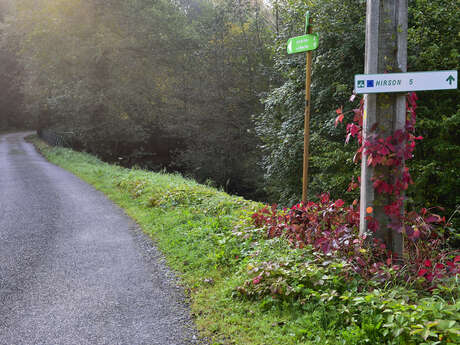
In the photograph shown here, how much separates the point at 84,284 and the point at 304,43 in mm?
3876

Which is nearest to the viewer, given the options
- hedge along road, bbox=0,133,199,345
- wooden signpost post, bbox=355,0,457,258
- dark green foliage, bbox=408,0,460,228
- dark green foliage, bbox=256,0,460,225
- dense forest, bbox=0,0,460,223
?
hedge along road, bbox=0,133,199,345

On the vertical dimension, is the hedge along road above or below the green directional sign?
below

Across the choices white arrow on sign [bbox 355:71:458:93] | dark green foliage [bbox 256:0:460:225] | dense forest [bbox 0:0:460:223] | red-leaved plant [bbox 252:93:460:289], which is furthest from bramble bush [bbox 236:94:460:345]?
dense forest [bbox 0:0:460:223]

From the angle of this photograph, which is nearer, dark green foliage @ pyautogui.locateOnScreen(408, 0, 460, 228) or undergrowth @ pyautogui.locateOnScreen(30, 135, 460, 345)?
undergrowth @ pyautogui.locateOnScreen(30, 135, 460, 345)

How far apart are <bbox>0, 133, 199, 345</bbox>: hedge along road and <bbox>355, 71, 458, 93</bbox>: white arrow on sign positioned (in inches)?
106

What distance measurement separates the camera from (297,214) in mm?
4805

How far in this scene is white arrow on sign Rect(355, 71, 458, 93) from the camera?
3.31 m

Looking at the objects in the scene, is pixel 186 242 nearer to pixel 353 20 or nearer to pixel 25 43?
pixel 353 20

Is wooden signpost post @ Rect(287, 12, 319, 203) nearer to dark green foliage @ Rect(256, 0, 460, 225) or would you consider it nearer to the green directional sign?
the green directional sign

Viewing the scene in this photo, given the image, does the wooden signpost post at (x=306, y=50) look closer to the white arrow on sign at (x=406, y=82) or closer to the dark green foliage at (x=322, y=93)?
the white arrow on sign at (x=406, y=82)

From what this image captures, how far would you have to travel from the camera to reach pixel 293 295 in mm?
3533

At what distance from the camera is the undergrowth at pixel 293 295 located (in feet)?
9.08

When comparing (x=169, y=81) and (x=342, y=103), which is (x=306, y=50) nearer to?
(x=342, y=103)

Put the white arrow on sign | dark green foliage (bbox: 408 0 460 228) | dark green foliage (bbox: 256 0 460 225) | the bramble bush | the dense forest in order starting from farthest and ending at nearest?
the dense forest, dark green foliage (bbox: 256 0 460 225), dark green foliage (bbox: 408 0 460 228), the white arrow on sign, the bramble bush
